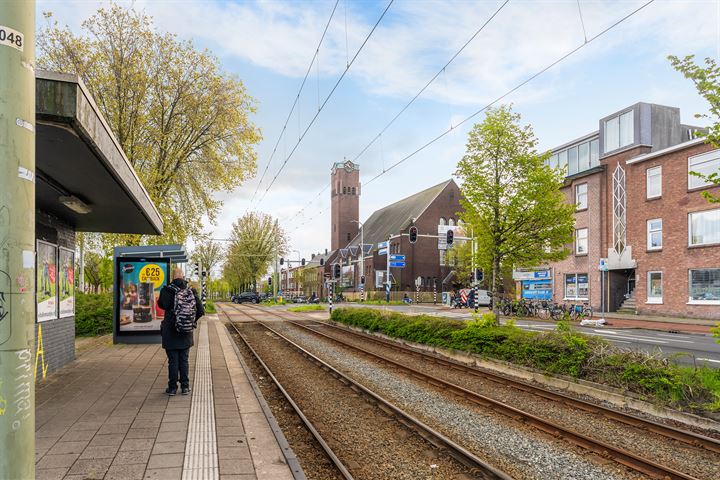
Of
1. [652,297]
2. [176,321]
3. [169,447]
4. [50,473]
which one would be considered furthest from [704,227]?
[50,473]

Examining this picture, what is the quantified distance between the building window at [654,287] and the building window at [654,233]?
5.01 feet

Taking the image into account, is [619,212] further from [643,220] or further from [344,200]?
[344,200]

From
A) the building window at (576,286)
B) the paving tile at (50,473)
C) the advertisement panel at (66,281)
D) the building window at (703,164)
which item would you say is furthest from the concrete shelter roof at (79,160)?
the building window at (576,286)

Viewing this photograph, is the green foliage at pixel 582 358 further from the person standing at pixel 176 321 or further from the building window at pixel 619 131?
the building window at pixel 619 131

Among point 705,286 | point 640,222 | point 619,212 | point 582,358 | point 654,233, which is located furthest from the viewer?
point 619,212

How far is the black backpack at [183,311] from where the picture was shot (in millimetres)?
8219

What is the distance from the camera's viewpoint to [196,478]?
4684mm

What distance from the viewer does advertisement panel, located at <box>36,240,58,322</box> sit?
9.60 metres

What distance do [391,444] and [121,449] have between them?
3067 mm

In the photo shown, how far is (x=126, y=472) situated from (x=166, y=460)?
41 cm

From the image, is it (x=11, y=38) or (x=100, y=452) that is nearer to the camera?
(x=11, y=38)

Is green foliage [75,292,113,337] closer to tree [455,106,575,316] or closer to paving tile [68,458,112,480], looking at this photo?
tree [455,106,575,316]

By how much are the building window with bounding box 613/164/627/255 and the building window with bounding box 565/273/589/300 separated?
352 centimetres

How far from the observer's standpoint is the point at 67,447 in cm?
548
